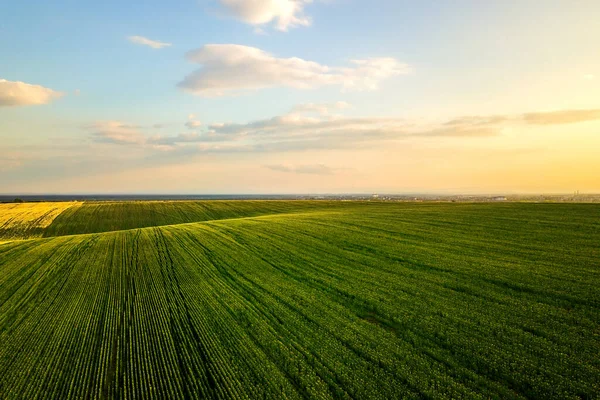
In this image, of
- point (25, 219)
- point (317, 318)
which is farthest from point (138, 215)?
point (317, 318)

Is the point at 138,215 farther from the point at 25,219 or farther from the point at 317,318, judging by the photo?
the point at 317,318

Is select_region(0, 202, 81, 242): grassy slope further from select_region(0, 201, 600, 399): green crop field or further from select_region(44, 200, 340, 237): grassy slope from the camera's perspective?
select_region(0, 201, 600, 399): green crop field

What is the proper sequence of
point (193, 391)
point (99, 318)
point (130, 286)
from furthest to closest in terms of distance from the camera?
point (130, 286)
point (99, 318)
point (193, 391)

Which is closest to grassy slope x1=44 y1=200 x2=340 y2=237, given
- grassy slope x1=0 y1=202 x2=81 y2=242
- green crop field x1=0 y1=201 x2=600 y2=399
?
grassy slope x1=0 y1=202 x2=81 y2=242

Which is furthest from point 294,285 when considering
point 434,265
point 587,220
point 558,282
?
point 587,220

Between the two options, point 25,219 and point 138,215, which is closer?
point 25,219

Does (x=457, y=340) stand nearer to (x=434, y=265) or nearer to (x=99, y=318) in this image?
(x=434, y=265)

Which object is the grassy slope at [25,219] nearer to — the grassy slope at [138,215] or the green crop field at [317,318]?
the grassy slope at [138,215]

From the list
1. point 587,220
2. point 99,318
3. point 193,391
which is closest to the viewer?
point 193,391
